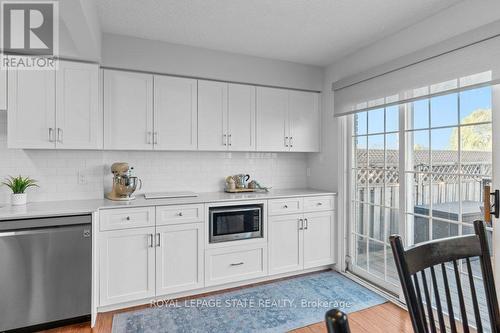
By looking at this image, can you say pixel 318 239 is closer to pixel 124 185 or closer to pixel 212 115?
pixel 212 115

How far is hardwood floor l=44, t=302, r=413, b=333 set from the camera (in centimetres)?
226

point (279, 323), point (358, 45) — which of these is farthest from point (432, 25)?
point (279, 323)

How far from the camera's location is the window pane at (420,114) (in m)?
2.52

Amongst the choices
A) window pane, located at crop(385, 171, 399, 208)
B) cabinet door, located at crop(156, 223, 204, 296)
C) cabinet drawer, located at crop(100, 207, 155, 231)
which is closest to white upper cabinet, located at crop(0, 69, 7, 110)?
cabinet drawer, located at crop(100, 207, 155, 231)

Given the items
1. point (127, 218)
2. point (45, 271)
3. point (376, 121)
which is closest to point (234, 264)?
point (127, 218)

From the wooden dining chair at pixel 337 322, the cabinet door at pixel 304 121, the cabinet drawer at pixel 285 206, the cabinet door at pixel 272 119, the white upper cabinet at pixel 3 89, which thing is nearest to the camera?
the wooden dining chair at pixel 337 322

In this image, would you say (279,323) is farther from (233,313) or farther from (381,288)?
(381,288)

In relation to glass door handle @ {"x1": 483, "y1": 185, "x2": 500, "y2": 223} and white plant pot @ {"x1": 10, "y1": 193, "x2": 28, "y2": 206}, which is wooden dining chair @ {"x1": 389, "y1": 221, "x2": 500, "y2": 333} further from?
white plant pot @ {"x1": 10, "y1": 193, "x2": 28, "y2": 206}

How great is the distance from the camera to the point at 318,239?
3.38 metres

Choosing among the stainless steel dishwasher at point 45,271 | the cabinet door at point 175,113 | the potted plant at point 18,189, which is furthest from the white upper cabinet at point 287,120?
the potted plant at point 18,189

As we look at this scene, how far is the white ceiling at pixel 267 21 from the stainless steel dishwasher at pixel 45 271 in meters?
1.73

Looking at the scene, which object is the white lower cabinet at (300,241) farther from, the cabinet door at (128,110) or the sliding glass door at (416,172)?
the cabinet door at (128,110)

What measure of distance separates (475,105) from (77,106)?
10.8 ft

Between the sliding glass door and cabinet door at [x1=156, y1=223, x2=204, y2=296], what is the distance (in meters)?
1.80
